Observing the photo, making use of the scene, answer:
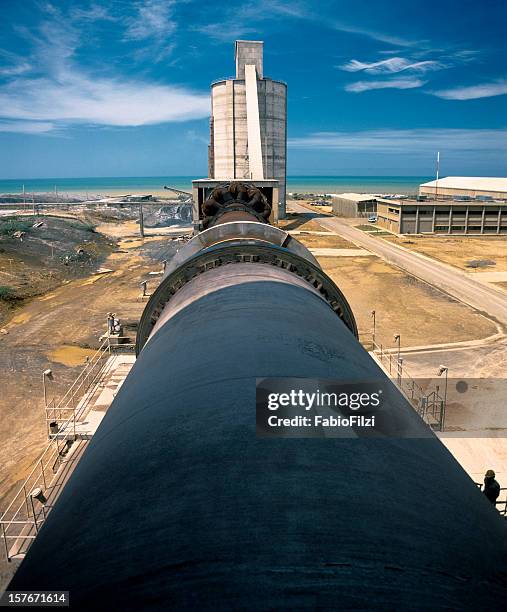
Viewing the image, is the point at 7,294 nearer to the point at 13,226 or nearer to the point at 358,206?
the point at 13,226

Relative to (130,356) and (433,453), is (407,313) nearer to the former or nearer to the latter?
(130,356)

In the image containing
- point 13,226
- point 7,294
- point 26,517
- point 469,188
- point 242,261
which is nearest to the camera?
point 242,261

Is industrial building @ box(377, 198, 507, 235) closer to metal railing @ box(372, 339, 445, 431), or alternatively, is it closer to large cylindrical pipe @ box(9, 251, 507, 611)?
metal railing @ box(372, 339, 445, 431)

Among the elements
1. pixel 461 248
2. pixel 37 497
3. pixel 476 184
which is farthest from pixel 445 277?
pixel 476 184

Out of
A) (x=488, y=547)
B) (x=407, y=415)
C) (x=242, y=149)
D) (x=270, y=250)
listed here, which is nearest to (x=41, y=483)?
(x=270, y=250)

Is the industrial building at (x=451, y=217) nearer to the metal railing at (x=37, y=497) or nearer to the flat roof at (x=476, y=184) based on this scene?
the flat roof at (x=476, y=184)

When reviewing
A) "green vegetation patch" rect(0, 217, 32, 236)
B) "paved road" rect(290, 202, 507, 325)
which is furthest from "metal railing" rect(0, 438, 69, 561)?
"green vegetation patch" rect(0, 217, 32, 236)

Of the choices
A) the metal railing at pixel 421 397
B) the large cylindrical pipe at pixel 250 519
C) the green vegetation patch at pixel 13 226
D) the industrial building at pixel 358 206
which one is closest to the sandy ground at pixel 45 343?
the metal railing at pixel 421 397
